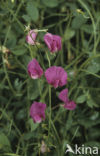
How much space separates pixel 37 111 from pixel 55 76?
0.14 meters

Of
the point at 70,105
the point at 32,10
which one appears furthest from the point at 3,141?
the point at 32,10

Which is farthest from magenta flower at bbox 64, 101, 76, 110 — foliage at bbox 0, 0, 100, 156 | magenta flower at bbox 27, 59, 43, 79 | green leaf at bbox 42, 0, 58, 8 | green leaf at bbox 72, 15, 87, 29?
green leaf at bbox 42, 0, 58, 8

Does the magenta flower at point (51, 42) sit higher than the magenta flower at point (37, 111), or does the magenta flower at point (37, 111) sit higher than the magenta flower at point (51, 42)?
the magenta flower at point (51, 42)

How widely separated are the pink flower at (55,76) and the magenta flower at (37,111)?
9 cm

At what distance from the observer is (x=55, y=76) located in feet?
3.19

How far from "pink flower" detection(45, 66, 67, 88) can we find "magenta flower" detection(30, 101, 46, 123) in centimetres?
9

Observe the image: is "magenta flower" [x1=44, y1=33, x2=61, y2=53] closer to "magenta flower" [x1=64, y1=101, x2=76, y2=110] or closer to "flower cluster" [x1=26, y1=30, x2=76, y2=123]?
"flower cluster" [x1=26, y1=30, x2=76, y2=123]

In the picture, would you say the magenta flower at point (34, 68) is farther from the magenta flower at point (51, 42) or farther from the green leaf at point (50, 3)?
the green leaf at point (50, 3)

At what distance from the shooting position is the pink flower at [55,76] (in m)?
0.96

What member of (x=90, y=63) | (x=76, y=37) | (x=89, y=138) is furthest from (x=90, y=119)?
(x=76, y=37)

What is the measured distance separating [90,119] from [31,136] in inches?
10.0

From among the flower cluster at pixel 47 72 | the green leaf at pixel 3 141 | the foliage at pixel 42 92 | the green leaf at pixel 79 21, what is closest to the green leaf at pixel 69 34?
the foliage at pixel 42 92

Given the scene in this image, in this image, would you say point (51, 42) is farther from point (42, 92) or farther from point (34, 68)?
point (42, 92)

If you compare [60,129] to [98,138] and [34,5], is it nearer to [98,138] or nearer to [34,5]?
[98,138]
